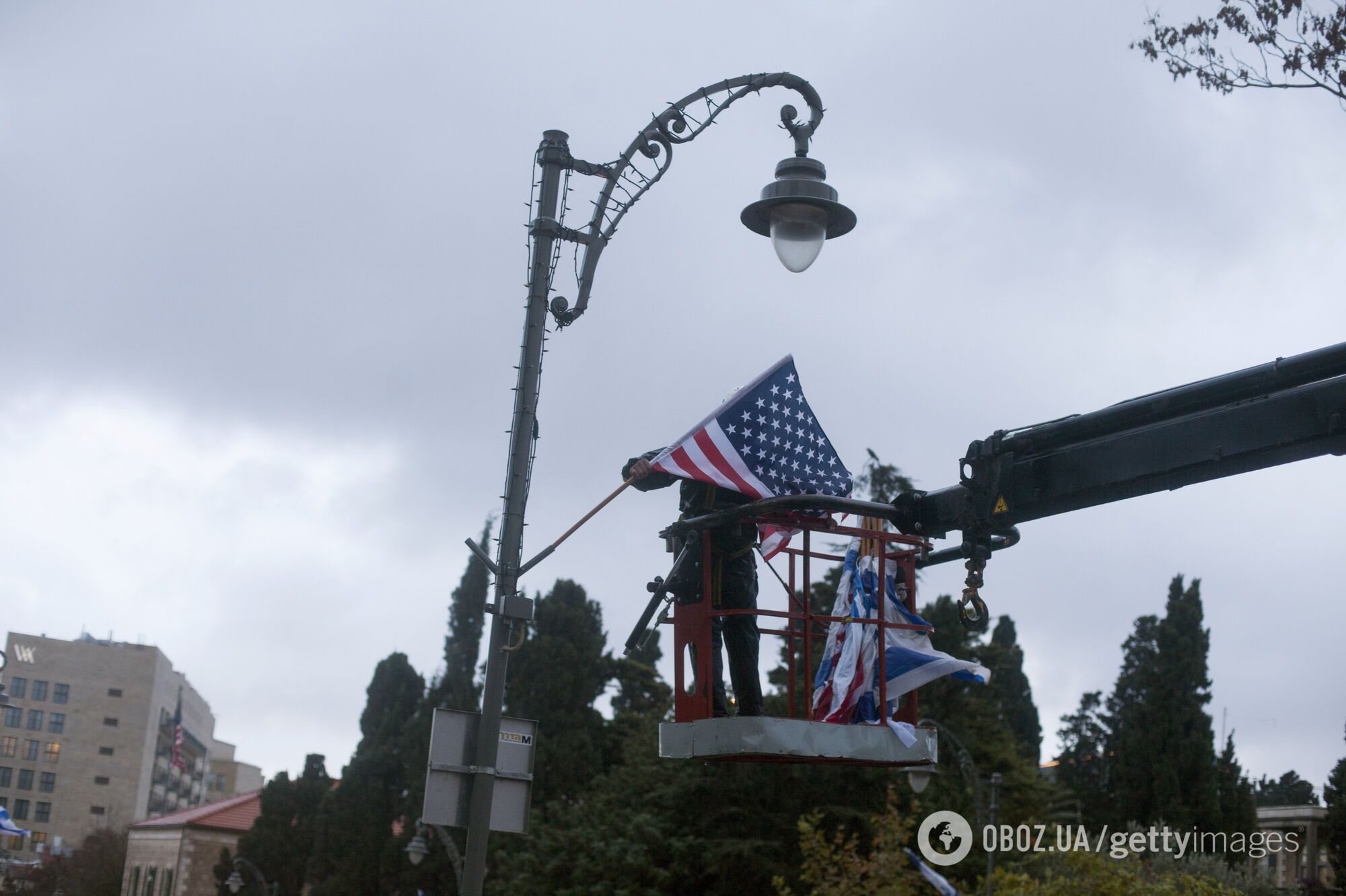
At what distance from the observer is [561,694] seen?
41812mm

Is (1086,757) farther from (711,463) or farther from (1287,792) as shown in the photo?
(711,463)

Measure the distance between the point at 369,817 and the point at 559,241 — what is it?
144 feet

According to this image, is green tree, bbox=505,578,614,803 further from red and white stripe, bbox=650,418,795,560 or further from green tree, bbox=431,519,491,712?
red and white stripe, bbox=650,418,795,560

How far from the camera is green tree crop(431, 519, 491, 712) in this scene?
2132 inches

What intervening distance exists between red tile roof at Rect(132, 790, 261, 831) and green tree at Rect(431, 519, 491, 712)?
26752mm

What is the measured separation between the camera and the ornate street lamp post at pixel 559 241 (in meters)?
8.52

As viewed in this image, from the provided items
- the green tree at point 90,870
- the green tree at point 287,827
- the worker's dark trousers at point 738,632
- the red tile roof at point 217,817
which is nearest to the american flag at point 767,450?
the worker's dark trousers at point 738,632

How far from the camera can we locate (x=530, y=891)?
108ft

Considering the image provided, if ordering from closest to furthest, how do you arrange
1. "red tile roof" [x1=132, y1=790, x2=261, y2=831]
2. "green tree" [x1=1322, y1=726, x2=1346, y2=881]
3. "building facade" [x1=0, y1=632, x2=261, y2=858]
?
"green tree" [x1=1322, y1=726, x2=1346, y2=881], "red tile roof" [x1=132, y1=790, x2=261, y2=831], "building facade" [x1=0, y1=632, x2=261, y2=858]

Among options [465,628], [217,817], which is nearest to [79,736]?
[217,817]

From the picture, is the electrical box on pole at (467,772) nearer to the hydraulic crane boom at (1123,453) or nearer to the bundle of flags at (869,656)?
the bundle of flags at (869,656)

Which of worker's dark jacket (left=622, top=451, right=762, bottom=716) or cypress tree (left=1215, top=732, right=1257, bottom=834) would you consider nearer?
worker's dark jacket (left=622, top=451, right=762, bottom=716)

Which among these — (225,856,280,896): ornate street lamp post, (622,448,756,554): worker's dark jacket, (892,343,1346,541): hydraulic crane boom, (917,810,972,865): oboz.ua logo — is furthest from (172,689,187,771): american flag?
(892,343,1346,541): hydraulic crane boom

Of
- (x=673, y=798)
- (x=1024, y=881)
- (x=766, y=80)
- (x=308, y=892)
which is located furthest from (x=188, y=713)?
(x=766, y=80)
